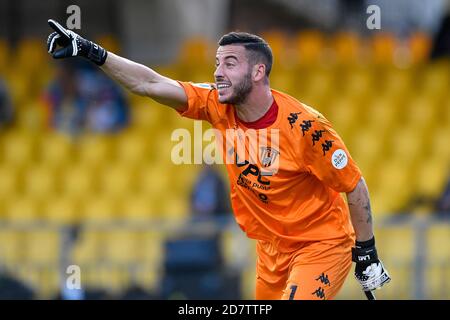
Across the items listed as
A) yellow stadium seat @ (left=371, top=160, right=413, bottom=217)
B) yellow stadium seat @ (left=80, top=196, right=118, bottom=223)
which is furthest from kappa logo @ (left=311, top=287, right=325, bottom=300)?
yellow stadium seat @ (left=80, top=196, right=118, bottom=223)

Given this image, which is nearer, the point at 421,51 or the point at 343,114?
the point at 343,114

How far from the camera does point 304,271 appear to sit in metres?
7.11

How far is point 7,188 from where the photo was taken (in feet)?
49.9

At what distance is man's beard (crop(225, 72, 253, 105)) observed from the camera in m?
7.01

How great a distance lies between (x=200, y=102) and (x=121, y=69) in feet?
1.97

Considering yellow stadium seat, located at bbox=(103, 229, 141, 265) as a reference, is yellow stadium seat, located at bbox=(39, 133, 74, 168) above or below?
above

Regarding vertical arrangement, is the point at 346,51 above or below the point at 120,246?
above

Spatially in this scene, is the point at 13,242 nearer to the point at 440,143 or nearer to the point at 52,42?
the point at 52,42

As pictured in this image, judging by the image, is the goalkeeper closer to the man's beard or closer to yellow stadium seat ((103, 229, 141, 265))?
the man's beard

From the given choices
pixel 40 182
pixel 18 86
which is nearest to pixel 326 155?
pixel 40 182

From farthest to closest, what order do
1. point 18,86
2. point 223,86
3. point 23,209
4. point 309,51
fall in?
point 309,51
point 18,86
point 23,209
point 223,86

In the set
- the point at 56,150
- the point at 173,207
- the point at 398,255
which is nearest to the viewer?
the point at 398,255

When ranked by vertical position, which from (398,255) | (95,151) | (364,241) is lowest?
(398,255)

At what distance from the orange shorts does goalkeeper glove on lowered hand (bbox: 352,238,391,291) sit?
0.37ft
